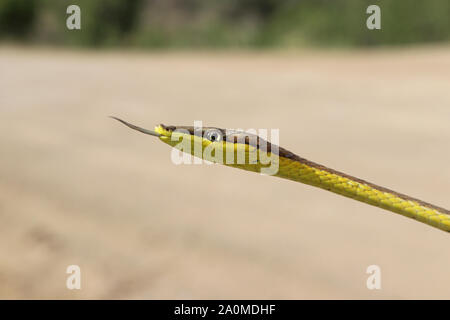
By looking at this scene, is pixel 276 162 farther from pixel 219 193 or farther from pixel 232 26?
pixel 232 26

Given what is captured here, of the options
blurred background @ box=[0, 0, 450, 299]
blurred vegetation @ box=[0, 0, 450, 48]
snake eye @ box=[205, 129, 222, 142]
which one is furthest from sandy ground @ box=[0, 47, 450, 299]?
blurred vegetation @ box=[0, 0, 450, 48]

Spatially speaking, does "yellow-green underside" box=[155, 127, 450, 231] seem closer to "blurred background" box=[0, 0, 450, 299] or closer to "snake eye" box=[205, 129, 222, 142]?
"snake eye" box=[205, 129, 222, 142]

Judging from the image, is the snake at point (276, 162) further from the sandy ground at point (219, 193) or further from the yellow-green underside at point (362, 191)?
the sandy ground at point (219, 193)

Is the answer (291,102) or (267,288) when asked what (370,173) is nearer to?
(267,288)

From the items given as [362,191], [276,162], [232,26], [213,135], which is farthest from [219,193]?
[232,26]

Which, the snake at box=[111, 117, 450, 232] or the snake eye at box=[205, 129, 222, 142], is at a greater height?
the snake eye at box=[205, 129, 222, 142]

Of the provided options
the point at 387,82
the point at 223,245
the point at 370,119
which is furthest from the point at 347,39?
the point at 223,245

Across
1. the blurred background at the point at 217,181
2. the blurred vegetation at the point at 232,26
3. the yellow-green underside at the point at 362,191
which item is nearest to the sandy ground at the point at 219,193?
the blurred background at the point at 217,181
